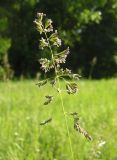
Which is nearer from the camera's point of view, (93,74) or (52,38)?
(52,38)

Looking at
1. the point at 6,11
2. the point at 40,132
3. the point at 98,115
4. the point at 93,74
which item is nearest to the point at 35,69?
the point at 6,11

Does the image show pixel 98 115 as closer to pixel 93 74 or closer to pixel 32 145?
pixel 32 145

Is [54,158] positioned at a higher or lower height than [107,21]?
lower

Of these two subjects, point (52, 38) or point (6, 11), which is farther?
point (6, 11)

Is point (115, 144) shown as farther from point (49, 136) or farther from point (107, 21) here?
point (107, 21)

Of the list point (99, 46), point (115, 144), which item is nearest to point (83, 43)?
point (99, 46)

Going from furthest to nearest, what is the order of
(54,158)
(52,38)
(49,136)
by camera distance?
(49,136)
(54,158)
(52,38)

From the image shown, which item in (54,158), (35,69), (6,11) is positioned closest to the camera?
(54,158)

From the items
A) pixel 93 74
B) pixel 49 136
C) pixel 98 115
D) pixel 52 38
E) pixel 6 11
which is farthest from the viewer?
pixel 93 74

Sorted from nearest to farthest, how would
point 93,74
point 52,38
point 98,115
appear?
1. point 52,38
2. point 98,115
3. point 93,74
